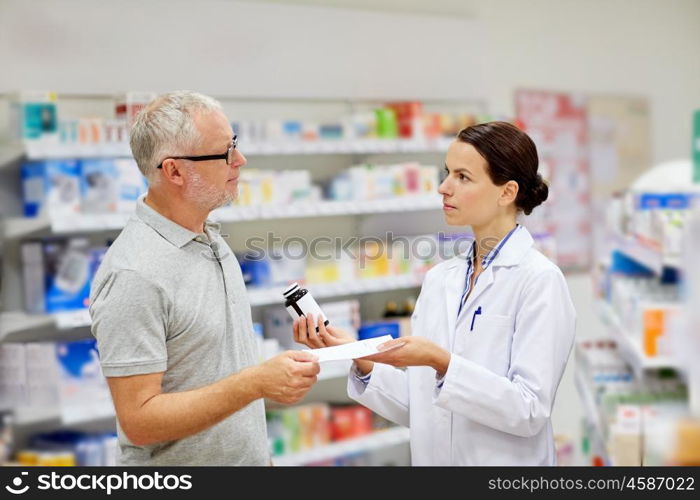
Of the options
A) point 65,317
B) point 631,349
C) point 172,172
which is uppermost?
point 172,172

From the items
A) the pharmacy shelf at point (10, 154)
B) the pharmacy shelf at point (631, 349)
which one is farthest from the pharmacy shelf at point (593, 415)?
the pharmacy shelf at point (10, 154)

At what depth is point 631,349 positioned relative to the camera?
3.50 meters

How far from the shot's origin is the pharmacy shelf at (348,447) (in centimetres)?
484

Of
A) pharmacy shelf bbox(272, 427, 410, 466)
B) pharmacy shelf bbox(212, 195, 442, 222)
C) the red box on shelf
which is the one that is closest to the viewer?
pharmacy shelf bbox(212, 195, 442, 222)

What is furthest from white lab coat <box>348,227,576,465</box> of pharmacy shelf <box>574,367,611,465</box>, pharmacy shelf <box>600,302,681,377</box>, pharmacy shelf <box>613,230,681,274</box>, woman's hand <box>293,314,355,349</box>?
pharmacy shelf <box>574,367,611,465</box>

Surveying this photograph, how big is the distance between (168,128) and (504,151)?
2.94 ft

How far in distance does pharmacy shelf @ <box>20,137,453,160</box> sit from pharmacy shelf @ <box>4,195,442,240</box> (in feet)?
0.96

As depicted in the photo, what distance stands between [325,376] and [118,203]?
1.62 m

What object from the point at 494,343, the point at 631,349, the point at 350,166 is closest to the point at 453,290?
the point at 494,343

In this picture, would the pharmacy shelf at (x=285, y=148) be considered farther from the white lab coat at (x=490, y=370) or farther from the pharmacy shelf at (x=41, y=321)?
the white lab coat at (x=490, y=370)

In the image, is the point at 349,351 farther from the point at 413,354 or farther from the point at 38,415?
the point at 38,415

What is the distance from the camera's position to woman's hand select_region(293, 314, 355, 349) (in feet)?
7.85

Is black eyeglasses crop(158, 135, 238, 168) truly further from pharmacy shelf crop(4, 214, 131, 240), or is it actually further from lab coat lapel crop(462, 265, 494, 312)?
pharmacy shelf crop(4, 214, 131, 240)

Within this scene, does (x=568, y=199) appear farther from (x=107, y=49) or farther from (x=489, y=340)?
(x=489, y=340)
